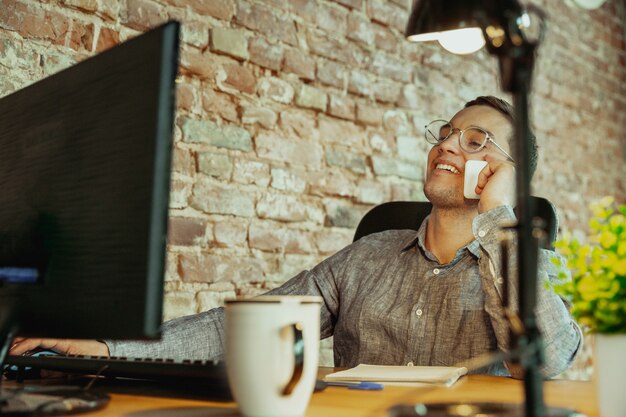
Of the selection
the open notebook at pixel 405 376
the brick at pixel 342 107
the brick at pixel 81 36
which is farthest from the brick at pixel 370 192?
the open notebook at pixel 405 376

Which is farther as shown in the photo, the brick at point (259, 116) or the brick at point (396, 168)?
the brick at point (396, 168)

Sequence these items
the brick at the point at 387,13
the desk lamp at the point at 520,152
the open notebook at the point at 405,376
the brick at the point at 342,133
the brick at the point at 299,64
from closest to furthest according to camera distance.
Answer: the desk lamp at the point at 520,152 → the open notebook at the point at 405,376 → the brick at the point at 299,64 → the brick at the point at 342,133 → the brick at the point at 387,13

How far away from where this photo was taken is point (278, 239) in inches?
83.4

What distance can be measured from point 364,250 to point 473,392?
91cm

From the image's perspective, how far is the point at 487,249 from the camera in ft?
4.71

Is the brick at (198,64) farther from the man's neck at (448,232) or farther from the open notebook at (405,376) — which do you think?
the open notebook at (405,376)

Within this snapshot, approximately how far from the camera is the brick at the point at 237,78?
6.51ft

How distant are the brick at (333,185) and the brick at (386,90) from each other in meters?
0.35

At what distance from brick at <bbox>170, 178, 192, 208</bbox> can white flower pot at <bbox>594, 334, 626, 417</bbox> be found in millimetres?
1305

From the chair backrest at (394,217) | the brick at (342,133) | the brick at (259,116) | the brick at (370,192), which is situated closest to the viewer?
the chair backrest at (394,217)

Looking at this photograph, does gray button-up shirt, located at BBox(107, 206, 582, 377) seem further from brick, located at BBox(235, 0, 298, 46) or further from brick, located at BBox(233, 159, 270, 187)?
brick, located at BBox(235, 0, 298, 46)

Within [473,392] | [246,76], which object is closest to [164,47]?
[473,392]

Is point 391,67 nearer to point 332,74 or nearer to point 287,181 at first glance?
point 332,74

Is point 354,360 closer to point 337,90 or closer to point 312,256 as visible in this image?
point 312,256
